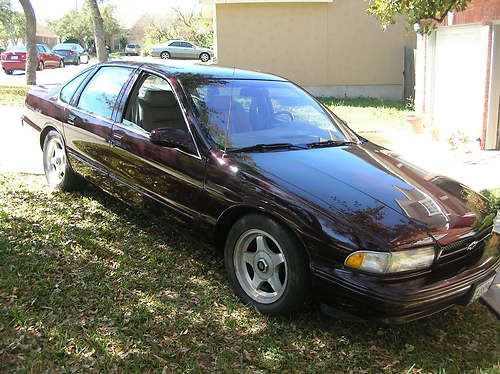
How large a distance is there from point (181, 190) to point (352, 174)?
125cm

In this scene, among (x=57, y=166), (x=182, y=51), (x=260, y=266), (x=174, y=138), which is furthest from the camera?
(x=182, y=51)

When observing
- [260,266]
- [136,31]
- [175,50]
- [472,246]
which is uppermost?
[136,31]

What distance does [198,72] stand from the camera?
4594 millimetres

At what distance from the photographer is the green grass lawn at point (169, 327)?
121 inches

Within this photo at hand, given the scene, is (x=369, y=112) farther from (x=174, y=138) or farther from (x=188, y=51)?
(x=188, y=51)

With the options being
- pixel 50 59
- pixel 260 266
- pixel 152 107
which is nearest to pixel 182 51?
pixel 50 59

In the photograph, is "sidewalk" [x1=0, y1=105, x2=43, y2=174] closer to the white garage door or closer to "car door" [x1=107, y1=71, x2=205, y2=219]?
"car door" [x1=107, y1=71, x2=205, y2=219]

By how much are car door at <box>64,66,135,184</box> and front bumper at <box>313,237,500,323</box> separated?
2479mm

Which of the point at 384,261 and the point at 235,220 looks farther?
the point at 235,220

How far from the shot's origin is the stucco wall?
17.5m

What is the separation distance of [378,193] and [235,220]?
976 millimetres

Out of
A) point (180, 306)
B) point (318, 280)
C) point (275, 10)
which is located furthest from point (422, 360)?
point (275, 10)

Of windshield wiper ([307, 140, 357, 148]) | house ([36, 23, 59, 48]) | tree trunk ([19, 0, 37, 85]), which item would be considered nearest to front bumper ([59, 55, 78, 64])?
tree trunk ([19, 0, 37, 85])

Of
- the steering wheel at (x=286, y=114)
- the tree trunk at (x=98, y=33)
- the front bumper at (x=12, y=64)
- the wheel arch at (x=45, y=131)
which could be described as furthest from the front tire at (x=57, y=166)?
the front bumper at (x=12, y=64)
